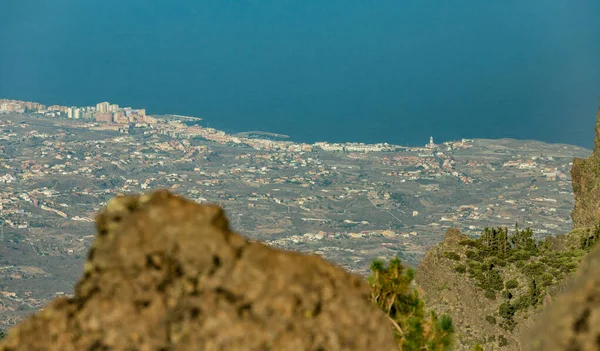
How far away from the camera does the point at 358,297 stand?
5938mm

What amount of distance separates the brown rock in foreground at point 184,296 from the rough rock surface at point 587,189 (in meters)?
32.4

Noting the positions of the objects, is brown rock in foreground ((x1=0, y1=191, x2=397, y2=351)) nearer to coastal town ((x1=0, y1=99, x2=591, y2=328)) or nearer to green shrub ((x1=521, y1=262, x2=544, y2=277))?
green shrub ((x1=521, y1=262, x2=544, y2=277))

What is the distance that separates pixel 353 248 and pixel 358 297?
124896mm

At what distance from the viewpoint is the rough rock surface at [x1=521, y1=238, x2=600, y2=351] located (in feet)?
16.5

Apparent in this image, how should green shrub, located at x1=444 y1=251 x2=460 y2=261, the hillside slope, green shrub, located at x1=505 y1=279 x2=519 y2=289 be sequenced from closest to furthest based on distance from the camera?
the hillside slope
green shrub, located at x1=505 y1=279 x2=519 y2=289
green shrub, located at x1=444 y1=251 x2=460 y2=261

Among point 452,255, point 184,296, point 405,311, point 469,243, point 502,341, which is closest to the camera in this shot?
point 184,296

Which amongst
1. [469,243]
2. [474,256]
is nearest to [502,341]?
[474,256]

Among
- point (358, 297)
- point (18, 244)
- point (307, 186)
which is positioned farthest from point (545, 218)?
point (358, 297)

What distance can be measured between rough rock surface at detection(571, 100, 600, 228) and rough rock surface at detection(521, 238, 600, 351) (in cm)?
3220

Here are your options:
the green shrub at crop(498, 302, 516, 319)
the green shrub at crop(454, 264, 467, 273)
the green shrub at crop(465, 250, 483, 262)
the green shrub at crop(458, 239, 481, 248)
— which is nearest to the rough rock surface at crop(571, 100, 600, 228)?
the green shrub at crop(458, 239, 481, 248)

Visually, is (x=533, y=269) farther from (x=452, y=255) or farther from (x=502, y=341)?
(x=502, y=341)

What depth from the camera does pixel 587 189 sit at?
37906 millimetres

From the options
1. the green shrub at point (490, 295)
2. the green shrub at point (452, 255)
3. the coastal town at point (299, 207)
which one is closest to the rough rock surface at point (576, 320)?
the green shrub at point (490, 295)

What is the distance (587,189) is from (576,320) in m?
34.4
